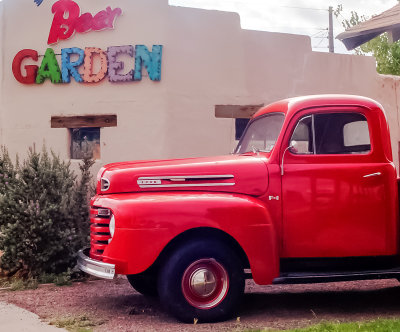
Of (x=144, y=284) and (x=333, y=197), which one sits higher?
(x=333, y=197)

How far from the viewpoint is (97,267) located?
588 centimetres

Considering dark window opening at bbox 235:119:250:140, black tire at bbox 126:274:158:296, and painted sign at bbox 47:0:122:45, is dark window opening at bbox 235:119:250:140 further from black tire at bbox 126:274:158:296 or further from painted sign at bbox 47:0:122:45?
black tire at bbox 126:274:158:296

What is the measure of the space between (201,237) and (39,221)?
3.33m

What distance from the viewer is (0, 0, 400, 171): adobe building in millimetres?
11078

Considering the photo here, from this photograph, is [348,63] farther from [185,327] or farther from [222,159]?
[185,327]

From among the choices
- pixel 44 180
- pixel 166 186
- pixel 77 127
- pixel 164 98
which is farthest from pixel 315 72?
pixel 166 186

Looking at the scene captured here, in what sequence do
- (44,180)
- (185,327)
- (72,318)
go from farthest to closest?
(44,180), (72,318), (185,327)

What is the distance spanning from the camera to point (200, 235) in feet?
19.6

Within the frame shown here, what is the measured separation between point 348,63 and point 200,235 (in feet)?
25.3

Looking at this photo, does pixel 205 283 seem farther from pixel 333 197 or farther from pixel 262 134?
pixel 262 134

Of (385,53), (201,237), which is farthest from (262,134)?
(385,53)

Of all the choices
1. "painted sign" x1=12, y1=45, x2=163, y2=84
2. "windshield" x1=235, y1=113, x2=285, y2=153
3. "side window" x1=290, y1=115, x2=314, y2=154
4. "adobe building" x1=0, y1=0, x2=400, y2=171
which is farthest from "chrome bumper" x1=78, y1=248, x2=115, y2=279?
"painted sign" x1=12, y1=45, x2=163, y2=84

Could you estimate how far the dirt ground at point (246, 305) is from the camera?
6.08 metres

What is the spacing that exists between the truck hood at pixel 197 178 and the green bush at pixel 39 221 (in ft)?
9.25
